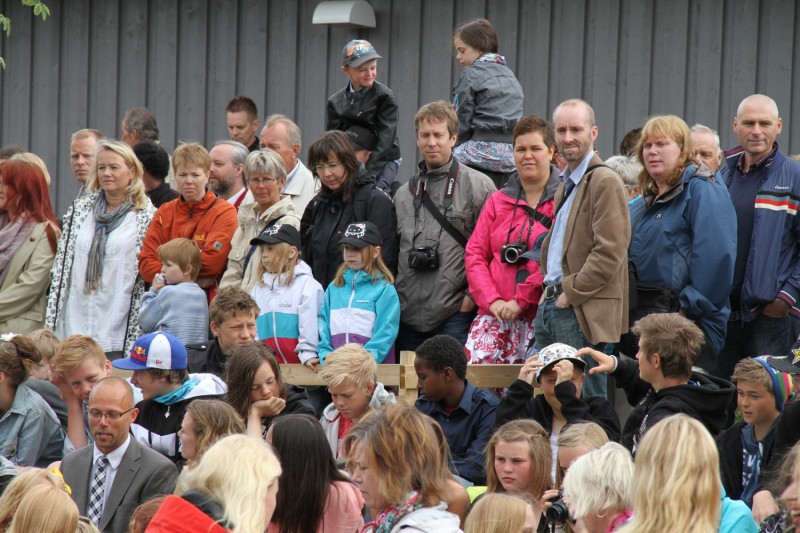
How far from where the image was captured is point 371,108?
918cm

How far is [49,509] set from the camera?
13.6 feet

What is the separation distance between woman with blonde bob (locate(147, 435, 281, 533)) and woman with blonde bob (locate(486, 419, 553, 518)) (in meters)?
1.99

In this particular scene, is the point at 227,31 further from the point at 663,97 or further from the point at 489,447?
the point at 489,447

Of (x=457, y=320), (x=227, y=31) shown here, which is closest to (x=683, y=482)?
(x=457, y=320)

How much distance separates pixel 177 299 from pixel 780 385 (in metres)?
4.16

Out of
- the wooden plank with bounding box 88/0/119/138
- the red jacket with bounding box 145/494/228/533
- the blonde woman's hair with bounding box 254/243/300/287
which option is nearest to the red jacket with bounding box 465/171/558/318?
the blonde woman's hair with bounding box 254/243/300/287

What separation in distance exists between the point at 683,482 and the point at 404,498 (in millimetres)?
1092

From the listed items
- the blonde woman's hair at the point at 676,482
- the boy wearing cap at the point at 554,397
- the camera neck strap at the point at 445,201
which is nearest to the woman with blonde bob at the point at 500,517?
the blonde woman's hair at the point at 676,482

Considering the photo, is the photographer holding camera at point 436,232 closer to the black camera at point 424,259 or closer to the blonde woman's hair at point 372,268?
the black camera at point 424,259

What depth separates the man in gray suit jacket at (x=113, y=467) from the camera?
5.76 metres

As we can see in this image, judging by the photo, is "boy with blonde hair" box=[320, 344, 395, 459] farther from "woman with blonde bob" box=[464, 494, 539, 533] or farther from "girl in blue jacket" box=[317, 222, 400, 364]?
"woman with blonde bob" box=[464, 494, 539, 533]

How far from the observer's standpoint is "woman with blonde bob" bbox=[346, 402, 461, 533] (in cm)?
418

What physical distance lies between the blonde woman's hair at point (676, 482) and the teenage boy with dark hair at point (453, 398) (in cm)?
312

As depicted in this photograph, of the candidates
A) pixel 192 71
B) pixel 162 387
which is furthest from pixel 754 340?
pixel 192 71
